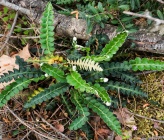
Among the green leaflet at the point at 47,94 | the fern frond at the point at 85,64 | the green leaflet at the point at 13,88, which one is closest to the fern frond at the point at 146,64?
the fern frond at the point at 85,64

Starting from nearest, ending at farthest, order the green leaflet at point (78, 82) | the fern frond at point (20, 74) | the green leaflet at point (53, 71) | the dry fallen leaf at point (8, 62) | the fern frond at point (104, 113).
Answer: the green leaflet at point (78, 82), the fern frond at point (104, 113), the green leaflet at point (53, 71), the fern frond at point (20, 74), the dry fallen leaf at point (8, 62)

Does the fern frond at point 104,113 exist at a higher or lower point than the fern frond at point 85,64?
lower

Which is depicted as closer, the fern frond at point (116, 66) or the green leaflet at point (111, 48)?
the green leaflet at point (111, 48)

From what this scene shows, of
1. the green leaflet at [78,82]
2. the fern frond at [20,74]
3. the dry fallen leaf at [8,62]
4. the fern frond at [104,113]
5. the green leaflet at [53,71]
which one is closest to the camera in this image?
the green leaflet at [78,82]

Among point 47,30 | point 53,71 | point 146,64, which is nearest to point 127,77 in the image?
point 146,64

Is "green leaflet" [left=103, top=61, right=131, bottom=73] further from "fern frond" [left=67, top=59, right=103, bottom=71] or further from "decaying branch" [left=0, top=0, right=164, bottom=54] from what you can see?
"decaying branch" [left=0, top=0, right=164, bottom=54]

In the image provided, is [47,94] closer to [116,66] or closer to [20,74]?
[20,74]

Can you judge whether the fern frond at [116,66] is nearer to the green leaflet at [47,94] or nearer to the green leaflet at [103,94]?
the green leaflet at [103,94]

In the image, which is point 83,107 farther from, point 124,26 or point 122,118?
point 124,26
